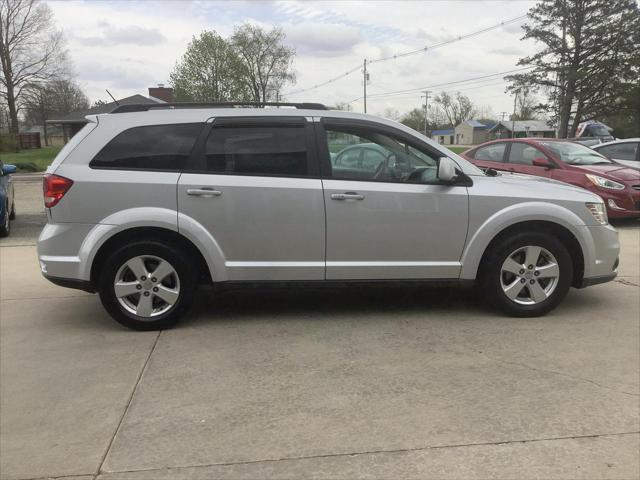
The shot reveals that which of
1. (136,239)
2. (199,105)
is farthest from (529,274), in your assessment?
(136,239)

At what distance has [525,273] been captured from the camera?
464 cm

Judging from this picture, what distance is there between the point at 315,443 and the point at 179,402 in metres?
0.95

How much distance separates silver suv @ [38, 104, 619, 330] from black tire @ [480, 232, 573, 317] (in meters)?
0.01

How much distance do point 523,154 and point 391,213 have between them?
6481 millimetres

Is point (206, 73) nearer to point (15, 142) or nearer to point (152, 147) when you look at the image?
point (15, 142)

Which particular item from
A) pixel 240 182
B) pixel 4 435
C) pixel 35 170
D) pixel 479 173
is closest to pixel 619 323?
pixel 479 173

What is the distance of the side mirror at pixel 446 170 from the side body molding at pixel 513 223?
39cm

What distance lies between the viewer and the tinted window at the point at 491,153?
406 inches

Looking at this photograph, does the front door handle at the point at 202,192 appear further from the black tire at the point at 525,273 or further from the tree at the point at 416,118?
the tree at the point at 416,118

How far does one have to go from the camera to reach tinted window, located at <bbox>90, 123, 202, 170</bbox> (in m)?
A: 4.39

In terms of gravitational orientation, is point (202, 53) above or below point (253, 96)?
above

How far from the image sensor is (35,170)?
2450 centimetres

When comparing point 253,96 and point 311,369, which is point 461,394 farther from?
point 253,96

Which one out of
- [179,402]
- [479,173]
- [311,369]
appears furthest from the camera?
[479,173]
